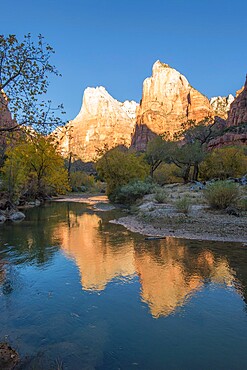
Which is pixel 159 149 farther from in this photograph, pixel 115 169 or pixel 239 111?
pixel 239 111

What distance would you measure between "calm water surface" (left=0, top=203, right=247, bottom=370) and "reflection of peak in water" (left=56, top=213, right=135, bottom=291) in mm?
39

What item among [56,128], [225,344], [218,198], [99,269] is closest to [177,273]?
[99,269]

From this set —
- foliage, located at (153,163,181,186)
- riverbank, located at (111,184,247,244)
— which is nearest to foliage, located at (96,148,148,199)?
foliage, located at (153,163,181,186)

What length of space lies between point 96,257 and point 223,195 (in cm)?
1132

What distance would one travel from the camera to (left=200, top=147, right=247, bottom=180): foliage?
4250cm

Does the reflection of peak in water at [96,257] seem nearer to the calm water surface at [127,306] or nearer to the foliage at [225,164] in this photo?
the calm water surface at [127,306]

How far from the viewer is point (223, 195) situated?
18.4 meters

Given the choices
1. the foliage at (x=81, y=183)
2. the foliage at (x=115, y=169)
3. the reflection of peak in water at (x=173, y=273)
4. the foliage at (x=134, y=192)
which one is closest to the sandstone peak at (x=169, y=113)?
the foliage at (x=81, y=183)

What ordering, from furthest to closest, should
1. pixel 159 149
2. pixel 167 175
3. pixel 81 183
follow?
pixel 81 183, pixel 167 175, pixel 159 149

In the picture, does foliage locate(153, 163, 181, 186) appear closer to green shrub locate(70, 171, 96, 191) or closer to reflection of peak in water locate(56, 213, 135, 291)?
green shrub locate(70, 171, 96, 191)

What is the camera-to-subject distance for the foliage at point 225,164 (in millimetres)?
42500

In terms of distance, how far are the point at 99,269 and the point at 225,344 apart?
4796 mm

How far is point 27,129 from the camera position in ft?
25.7

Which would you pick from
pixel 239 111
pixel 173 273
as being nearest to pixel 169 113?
pixel 239 111
